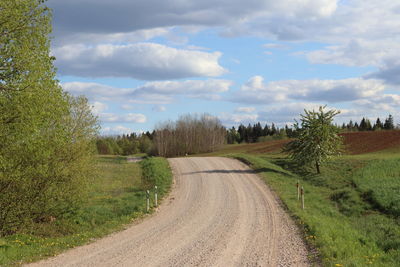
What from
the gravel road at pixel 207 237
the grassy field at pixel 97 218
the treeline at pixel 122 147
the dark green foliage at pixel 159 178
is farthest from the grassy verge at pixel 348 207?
the treeline at pixel 122 147

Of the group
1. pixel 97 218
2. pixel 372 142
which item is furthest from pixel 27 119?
pixel 372 142

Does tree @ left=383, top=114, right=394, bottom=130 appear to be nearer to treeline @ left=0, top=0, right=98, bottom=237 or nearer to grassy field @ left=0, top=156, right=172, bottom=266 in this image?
grassy field @ left=0, top=156, right=172, bottom=266

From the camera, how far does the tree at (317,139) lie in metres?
37.4

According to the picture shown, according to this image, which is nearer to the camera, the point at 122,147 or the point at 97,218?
the point at 97,218

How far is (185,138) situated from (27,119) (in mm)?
78455

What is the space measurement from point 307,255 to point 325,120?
27.7 metres

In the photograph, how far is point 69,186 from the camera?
70.3 ft

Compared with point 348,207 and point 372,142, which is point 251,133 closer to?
point 372,142

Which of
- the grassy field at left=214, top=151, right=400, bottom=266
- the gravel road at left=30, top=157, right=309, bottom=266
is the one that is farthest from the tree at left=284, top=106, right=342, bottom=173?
the gravel road at left=30, top=157, right=309, bottom=266

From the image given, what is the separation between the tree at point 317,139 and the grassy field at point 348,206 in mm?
1739

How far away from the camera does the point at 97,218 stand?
23.1m

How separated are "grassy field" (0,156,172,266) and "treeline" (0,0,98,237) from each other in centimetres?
164

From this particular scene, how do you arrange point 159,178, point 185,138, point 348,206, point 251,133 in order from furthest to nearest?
point 251,133 → point 185,138 → point 159,178 → point 348,206

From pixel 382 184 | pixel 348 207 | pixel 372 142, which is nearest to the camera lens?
pixel 348 207
